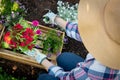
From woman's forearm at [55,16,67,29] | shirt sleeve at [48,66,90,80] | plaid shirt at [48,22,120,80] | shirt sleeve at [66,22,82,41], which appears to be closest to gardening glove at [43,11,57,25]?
woman's forearm at [55,16,67,29]

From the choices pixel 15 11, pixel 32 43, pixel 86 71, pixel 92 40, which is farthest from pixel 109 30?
→ pixel 15 11

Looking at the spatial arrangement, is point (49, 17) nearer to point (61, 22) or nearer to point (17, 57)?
point (61, 22)

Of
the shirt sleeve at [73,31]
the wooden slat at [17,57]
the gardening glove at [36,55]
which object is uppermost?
the shirt sleeve at [73,31]

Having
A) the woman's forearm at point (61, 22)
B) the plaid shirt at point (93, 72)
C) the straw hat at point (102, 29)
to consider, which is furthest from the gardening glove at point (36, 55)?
the straw hat at point (102, 29)

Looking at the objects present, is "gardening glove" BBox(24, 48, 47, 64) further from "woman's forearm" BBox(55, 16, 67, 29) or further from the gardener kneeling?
the gardener kneeling

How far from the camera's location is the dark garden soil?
3.42 metres

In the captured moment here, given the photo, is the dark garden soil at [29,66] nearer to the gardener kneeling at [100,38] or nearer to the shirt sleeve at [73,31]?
the shirt sleeve at [73,31]

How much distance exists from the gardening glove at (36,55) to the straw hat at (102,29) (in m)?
0.69

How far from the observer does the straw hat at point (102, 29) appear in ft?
7.50

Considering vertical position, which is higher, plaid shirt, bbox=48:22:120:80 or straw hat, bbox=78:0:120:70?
straw hat, bbox=78:0:120:70

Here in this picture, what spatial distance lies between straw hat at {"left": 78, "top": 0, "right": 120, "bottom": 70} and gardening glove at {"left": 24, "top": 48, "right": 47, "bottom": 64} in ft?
2.26

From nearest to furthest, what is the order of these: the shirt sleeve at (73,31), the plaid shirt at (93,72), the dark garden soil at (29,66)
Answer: the plaid shirt at (93,72), the shirt sleeve at (73,31), the dark garden soil at (29,66)

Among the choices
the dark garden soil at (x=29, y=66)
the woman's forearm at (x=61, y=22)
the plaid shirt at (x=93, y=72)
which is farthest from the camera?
the dark garden soil at (x=29, y=66)

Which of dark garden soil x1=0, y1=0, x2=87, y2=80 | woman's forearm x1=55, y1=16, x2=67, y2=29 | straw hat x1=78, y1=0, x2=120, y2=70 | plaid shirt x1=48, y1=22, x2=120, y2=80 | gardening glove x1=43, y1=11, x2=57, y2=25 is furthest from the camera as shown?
dark garden soil x1=0, y1=0, x2=87, y2=80
